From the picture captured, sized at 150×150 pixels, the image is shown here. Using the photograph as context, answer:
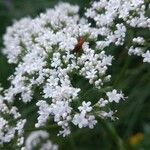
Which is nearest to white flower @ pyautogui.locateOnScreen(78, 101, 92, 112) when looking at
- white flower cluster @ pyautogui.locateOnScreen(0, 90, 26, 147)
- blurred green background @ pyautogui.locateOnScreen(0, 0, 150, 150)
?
white flower cluster @ pyautogui.locateOnScreen(0, 90, 26, 147)

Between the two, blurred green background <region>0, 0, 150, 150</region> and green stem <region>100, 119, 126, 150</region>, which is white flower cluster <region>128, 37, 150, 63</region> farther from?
blurred green background <region>0, 0, 150, 150</region>

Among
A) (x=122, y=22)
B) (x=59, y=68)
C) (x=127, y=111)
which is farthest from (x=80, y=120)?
(x=127, y=111)

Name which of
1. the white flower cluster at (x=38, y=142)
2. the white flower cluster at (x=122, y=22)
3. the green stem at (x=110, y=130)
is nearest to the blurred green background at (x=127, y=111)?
the green stem at (x=110, y=130)

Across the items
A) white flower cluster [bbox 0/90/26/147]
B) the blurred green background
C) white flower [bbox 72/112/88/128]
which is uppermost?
the blurred green background

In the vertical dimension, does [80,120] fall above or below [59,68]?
below

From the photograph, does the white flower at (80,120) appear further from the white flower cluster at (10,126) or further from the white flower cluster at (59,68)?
the white flower cluster at (10,126)

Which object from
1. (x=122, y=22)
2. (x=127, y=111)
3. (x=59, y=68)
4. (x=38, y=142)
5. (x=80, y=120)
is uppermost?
(x=127, y=111)

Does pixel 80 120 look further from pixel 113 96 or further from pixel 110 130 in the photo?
pixel 110 130

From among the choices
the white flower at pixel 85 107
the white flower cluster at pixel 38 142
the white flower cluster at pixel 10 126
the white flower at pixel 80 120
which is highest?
the white flower cluster at pixel 10 126
